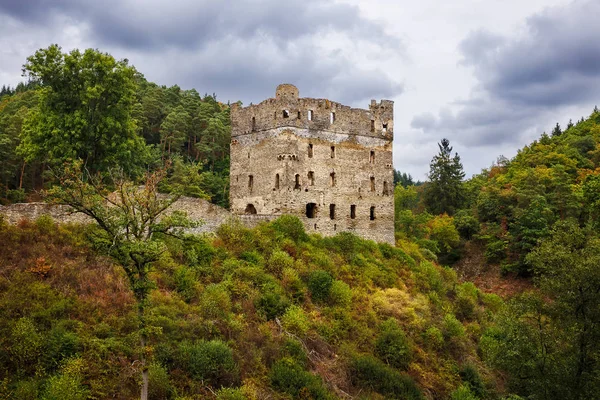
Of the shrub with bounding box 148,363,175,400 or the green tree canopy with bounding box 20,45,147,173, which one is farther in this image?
the green tree canopy with bounding box 20,45,147,173

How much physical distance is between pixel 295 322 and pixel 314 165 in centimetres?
1232

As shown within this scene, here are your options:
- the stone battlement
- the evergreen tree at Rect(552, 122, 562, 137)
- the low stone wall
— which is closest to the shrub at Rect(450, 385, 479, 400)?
the low stone wall

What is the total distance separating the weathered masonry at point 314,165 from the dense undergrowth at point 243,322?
6.05 feet

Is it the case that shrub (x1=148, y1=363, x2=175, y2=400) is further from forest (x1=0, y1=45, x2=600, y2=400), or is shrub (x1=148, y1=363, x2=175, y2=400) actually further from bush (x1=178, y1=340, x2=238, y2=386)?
bush (x1=178, y1=340, x2=238, y2=386)

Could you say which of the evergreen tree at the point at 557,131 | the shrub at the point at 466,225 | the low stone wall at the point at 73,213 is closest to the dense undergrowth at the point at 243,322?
the low stone wall at the point at 73,213

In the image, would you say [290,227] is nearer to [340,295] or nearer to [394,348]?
[340,295]

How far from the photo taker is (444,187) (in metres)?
61.8

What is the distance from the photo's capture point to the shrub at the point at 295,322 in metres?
24.0

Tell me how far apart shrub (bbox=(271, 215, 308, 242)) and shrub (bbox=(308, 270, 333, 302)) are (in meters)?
3.55

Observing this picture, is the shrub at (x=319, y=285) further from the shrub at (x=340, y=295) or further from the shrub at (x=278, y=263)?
the shrub at (x=278, y=263)

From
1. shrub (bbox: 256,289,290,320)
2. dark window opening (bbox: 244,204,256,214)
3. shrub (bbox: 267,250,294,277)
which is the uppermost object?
dark window opening (bbox: 244,204,256,214)

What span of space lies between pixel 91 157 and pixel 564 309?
24.0 m

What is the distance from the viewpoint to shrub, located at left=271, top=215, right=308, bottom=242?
30859 millimetres

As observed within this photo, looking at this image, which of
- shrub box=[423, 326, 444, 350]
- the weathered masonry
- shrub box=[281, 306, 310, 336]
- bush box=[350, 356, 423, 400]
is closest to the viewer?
bush box=[350, 356, 423, 400]
